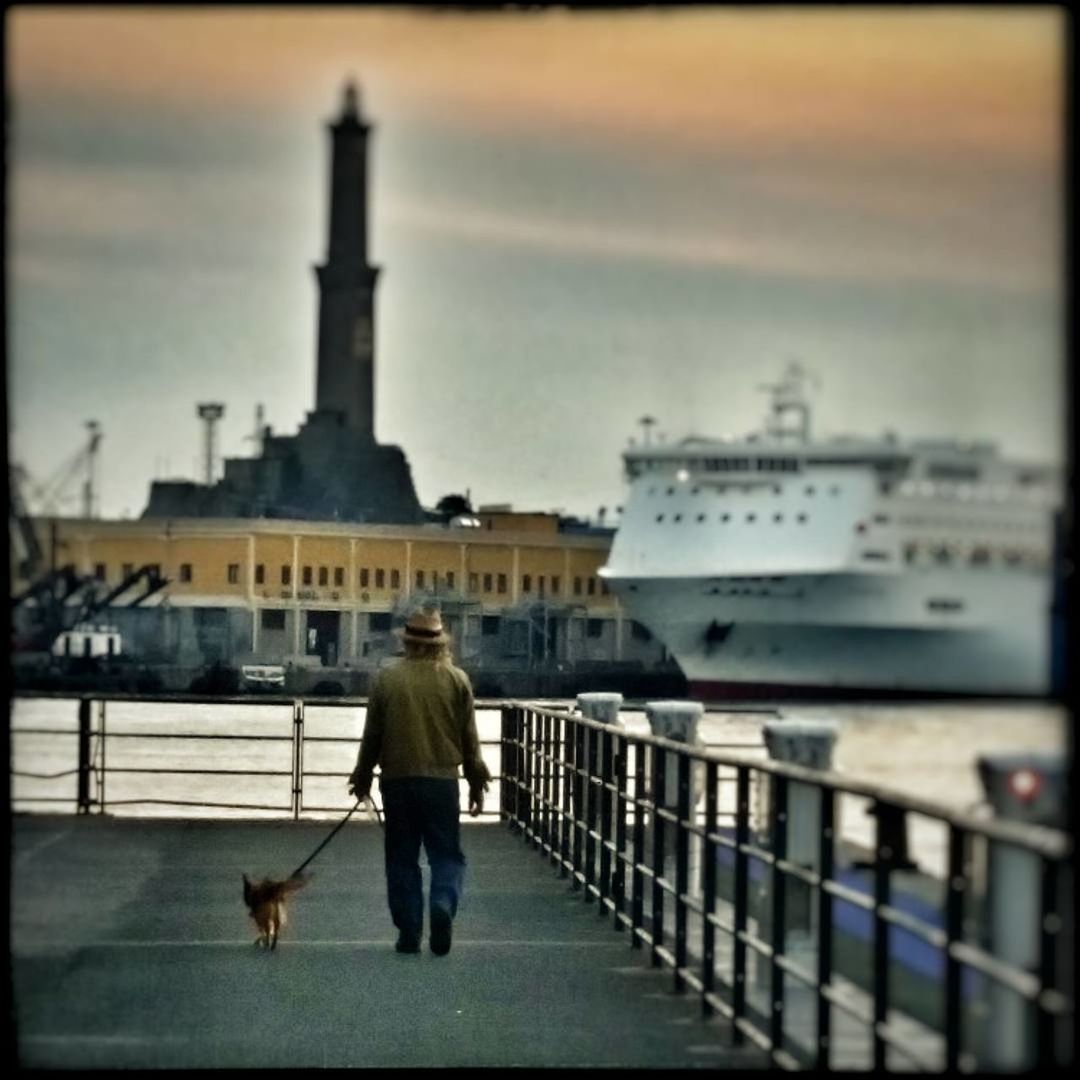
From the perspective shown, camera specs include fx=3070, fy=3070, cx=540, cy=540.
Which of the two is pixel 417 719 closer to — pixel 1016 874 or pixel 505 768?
pixel 1016 874

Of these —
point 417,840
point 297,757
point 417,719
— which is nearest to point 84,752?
point 297,757

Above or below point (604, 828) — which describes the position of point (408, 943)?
below

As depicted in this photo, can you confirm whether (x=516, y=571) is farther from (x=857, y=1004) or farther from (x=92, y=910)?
(x=857, y=1004)

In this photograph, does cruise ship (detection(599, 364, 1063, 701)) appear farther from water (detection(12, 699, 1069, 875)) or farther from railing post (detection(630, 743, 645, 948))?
railing post (detection(630, 743, 645, 948))

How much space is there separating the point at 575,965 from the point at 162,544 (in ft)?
6.31

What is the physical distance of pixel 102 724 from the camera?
17.4 m

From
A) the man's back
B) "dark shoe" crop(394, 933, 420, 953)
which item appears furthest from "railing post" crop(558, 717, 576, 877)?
the man's back

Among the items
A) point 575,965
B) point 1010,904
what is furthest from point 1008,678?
point 575,965

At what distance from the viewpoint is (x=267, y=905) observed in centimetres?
1040

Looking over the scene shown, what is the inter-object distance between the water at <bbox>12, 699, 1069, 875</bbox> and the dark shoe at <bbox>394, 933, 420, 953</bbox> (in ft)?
4.29

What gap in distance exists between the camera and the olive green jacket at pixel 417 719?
1002 cm

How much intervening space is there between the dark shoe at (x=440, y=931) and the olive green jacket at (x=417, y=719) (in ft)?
1.50

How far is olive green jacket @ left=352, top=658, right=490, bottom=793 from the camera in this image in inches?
394

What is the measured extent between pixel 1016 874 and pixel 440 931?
5.25m
